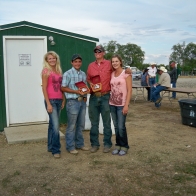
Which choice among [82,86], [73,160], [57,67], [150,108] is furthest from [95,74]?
[150,108]

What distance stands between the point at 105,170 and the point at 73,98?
4.31 feet

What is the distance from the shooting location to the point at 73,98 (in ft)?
16.4

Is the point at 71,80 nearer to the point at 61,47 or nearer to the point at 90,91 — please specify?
the point at 90,91

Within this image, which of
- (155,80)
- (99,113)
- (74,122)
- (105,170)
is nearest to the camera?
(105,170)

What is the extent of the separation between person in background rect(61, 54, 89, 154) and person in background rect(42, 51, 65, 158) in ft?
0.39

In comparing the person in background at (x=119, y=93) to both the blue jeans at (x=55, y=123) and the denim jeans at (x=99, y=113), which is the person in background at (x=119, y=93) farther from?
the blue jeans at (x=55, y=123)

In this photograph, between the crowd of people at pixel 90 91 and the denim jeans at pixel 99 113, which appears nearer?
the crowd of people at pixel 90 91

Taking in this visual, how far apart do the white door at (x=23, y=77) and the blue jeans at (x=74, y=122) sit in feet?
7.12

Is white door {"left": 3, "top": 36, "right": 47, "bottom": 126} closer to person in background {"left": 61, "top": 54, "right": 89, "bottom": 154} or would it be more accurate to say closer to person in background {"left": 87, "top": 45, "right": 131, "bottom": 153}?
person in background {"left": 61, "top": 54, "right": 89, "bottom": 154}

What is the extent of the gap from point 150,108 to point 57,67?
670 centimetres

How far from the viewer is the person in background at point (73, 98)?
4.94m

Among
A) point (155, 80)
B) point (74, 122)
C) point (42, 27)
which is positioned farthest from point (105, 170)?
point (155, 80)

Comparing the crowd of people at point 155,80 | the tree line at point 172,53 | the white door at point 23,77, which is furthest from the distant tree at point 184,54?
the white door at point 23,77

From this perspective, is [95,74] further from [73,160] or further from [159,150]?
[159,150]
